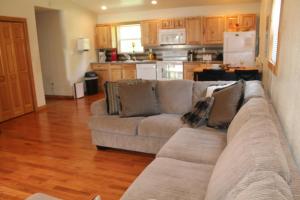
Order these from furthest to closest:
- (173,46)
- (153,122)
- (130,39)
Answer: (130,39) < (173,46) < (153,122)

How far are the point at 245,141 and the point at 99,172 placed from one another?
1873mm

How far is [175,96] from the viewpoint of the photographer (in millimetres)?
3287

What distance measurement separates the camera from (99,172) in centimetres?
276

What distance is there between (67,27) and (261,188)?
6656 millimetres

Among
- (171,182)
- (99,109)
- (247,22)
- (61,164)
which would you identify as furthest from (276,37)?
(247,22)

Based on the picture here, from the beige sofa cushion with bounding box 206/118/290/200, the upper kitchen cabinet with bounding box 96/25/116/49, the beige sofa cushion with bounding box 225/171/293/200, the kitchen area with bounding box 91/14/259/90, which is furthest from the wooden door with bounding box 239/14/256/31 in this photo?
the beige sofa cushion with bounding box 225/171/293/200

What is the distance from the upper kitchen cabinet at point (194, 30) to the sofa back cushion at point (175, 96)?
12.6ft

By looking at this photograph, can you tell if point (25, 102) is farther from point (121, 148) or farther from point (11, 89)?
point (121, 148)

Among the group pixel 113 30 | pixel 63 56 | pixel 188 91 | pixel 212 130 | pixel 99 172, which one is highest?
pixel 113 30

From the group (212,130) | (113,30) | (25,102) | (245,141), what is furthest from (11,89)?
(245,141)

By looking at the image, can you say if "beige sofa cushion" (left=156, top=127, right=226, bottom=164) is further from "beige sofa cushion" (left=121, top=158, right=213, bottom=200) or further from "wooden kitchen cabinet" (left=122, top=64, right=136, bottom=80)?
"wooden kitchen cabinet" (left=122, top=64, right=136, bottom=80)

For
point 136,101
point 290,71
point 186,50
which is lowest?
point 136,101

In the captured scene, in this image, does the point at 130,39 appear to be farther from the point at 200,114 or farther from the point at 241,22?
the point at 200,114

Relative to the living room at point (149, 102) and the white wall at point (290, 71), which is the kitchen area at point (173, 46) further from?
the white wall at point (290, 71)
